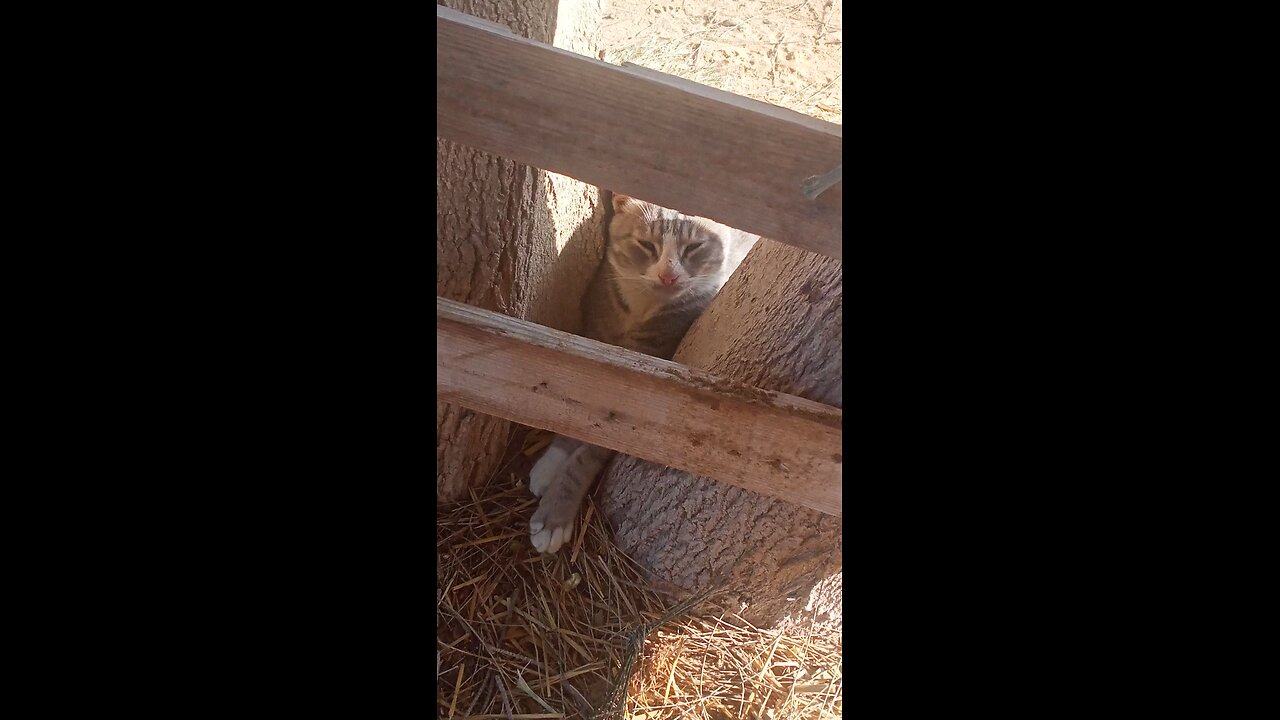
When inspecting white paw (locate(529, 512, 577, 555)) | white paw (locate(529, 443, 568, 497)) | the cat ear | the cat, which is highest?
the cat ear

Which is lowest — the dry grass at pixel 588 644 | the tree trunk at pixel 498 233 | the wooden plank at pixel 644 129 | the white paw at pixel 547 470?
the dry grass at pixel 588 644

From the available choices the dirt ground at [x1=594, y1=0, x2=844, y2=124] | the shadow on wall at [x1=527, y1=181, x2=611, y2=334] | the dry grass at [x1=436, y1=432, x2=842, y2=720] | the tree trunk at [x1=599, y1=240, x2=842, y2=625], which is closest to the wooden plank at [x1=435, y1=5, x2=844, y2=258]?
the tree trunk at [x1=599, y1=240, x2=842, y2=625]

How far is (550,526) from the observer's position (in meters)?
1.55

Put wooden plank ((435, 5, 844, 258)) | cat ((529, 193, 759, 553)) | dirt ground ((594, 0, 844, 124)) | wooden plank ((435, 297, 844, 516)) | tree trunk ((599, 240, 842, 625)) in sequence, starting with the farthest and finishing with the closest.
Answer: dirt ground ((594, 0, 844, 124)) < cat ((529, 193, 759, 553)) < tree trunk ((599, 240, 842, 625)) < wooden plank ((435, 297, 844, 516)) < wooden plank ((435, 5, 844, 258))

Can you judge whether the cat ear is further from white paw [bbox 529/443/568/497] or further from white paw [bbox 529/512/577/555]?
white paw [bbox 529/512/577/555]

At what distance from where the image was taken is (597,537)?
160 centimetres

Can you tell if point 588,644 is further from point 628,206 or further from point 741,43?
point 741,43

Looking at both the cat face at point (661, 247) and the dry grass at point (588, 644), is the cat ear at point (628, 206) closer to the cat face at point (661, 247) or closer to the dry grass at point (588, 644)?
the cat face at point (661, 247)

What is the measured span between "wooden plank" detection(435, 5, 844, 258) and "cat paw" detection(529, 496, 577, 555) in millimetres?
868

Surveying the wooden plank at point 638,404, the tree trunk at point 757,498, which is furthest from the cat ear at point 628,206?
the wooden plank at point 638,404

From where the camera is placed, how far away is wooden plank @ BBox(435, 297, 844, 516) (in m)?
1.06

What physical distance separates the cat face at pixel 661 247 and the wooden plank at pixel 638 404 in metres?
1.00

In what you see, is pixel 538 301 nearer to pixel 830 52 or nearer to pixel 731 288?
pixel 731 288

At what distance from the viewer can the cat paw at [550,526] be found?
1.55 meters
